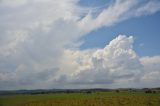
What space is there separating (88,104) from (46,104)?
8468mm

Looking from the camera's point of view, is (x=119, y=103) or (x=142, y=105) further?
(x=119, y=103)

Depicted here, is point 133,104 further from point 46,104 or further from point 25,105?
point 25,105

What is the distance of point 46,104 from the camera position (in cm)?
6116

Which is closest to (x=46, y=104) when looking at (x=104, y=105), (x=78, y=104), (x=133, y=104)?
(x=78, y=104)

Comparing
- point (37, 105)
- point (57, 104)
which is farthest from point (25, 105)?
point (57, 104)

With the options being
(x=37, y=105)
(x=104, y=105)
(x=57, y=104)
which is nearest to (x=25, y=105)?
(x=37, y=105)

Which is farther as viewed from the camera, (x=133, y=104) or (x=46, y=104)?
(x=46, y=104)

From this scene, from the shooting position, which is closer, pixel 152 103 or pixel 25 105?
pixel 152 103

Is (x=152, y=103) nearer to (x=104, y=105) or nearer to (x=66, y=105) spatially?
(x=104, y=105)

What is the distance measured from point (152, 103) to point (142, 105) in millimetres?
4199

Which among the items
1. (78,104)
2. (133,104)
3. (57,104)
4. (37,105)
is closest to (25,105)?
(37,105)

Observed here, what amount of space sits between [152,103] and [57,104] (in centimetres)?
1778

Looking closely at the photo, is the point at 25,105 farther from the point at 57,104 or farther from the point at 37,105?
the point at 57,104

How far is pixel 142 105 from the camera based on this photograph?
53719mm
